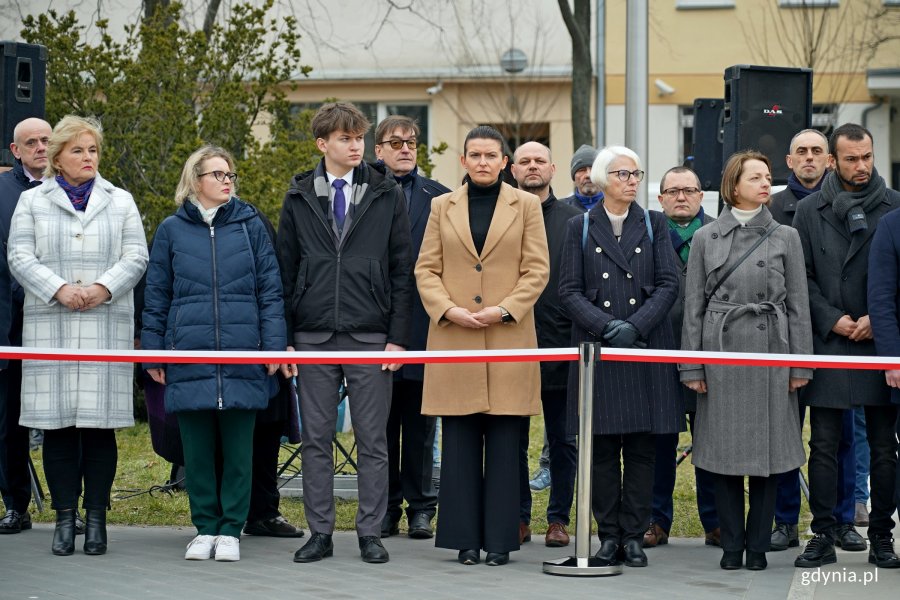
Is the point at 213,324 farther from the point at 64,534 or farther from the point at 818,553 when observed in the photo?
the point at 818,553

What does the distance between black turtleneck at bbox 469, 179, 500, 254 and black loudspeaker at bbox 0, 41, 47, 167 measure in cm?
400

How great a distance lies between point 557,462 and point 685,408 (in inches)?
32.1

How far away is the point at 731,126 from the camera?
10.8 metres

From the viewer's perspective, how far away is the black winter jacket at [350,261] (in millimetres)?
7605

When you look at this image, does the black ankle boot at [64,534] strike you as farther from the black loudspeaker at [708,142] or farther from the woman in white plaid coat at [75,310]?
the black loudspeaker at [708,142]

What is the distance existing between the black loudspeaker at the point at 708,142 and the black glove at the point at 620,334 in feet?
17.9

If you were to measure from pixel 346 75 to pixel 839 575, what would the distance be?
65.7 feet

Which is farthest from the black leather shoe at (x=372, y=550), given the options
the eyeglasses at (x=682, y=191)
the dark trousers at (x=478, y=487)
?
the eyeglasses at (x=682, y=191)

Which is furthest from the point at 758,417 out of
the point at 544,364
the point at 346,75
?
the point at 346,75

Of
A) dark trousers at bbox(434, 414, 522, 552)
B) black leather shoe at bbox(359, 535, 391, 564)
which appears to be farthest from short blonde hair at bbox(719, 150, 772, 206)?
black leather shoe at bbox(359, 535, 391, 564)

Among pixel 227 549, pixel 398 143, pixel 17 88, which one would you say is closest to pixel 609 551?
pixel 227 549

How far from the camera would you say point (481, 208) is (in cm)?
763

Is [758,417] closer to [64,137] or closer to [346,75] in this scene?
[64,137]

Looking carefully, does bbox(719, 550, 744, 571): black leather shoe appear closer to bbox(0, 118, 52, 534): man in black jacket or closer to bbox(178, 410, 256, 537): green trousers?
bbox(178, 410, 256, 537): green trousers
